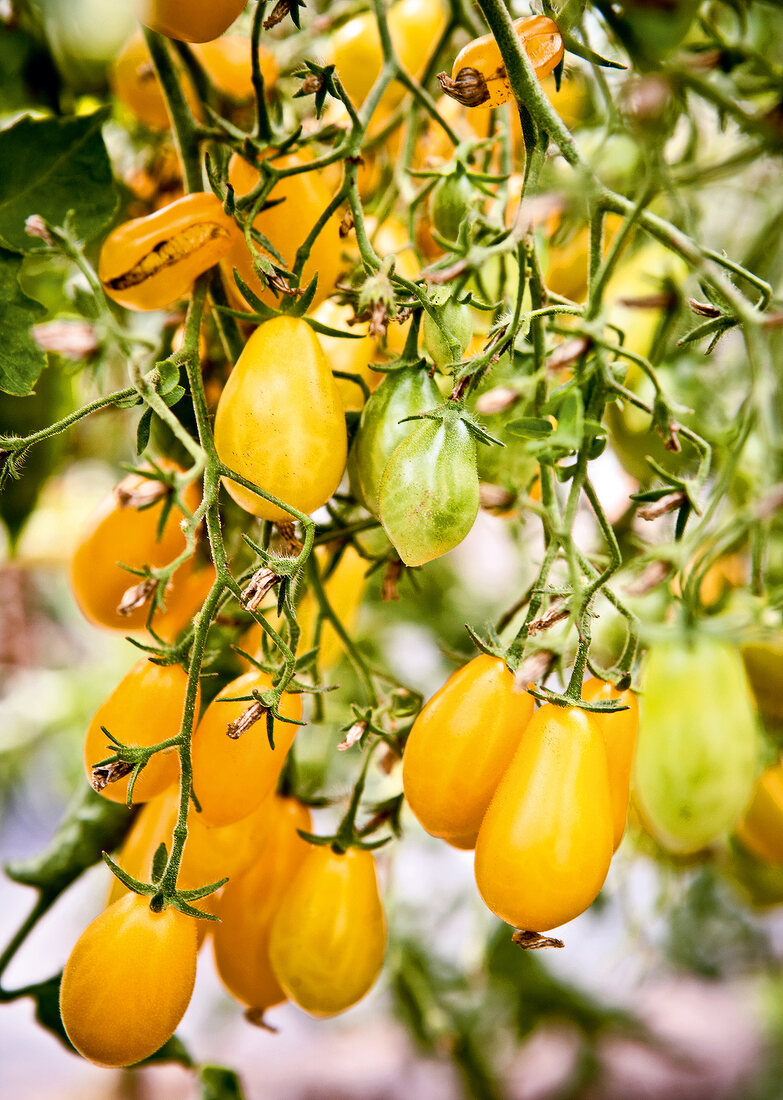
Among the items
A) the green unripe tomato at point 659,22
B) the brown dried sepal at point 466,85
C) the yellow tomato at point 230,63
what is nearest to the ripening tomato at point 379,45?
the yellow tomato at point 230,63

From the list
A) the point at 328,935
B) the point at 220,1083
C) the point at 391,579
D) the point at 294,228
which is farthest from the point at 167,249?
the point at 220,1083

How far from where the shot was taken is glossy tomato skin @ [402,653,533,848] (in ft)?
0.93

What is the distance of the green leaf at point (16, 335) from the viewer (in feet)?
1.05

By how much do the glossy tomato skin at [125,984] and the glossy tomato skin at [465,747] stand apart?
89 millimetres

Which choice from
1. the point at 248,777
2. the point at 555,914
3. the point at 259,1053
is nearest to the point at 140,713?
the point at 248,777

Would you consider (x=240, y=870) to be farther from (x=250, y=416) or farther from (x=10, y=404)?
(x=10, y=404)

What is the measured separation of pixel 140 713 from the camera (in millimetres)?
302

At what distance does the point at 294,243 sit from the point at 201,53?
146mm

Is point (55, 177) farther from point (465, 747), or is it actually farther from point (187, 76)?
point (465, 747)

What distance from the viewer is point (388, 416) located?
28 cm

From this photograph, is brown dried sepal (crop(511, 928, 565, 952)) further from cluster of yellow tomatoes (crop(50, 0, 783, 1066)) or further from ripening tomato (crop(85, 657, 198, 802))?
ripening tomato (crop(85, 657, 198, 802))

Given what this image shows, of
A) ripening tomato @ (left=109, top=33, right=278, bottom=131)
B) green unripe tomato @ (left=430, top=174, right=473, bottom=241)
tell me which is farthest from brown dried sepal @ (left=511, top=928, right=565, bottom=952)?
ripening tomato @ (left=109, top=33, right=278, bottom=131)

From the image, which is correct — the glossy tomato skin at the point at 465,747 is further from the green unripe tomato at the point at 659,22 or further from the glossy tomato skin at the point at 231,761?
the green unripe tomato at the point at 659,22

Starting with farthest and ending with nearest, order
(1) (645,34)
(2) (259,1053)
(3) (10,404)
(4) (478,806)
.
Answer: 1. (2) (259,1053)
2. (3) (10,404)
3. (4) (478,806)
4. (1) (645,34)
